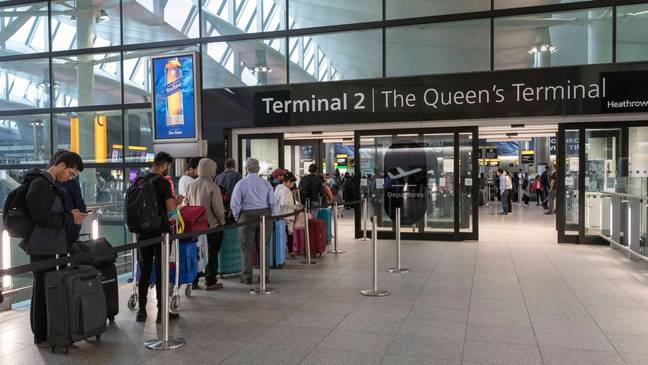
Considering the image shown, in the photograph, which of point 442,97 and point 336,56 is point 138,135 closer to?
point 336,56

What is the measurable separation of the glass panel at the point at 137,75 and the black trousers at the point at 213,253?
662 centimetres

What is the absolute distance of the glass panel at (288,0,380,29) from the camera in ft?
37.7

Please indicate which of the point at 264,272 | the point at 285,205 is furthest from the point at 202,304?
the point at 285,205

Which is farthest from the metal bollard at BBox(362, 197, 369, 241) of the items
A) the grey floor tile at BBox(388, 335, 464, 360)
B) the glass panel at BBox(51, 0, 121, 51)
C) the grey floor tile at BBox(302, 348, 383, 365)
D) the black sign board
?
the glass panel at BBox(51, 0, 121, 51)

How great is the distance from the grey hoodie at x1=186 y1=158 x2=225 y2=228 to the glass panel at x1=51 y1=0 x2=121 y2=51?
25.1 ft

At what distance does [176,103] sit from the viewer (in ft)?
29.2

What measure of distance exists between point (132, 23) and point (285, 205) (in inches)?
274

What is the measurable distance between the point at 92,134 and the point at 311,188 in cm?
587

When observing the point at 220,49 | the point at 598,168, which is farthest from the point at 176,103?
the point at 598,168

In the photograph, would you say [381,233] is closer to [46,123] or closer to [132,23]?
[132,23]

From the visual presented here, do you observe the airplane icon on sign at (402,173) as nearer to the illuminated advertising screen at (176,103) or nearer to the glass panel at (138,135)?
the illuminated advertising screen at (176,103)

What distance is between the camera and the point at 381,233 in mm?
11719

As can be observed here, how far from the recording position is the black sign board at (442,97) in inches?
390

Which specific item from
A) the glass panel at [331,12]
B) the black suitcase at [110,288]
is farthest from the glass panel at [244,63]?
the black suitcase at [110,288]
